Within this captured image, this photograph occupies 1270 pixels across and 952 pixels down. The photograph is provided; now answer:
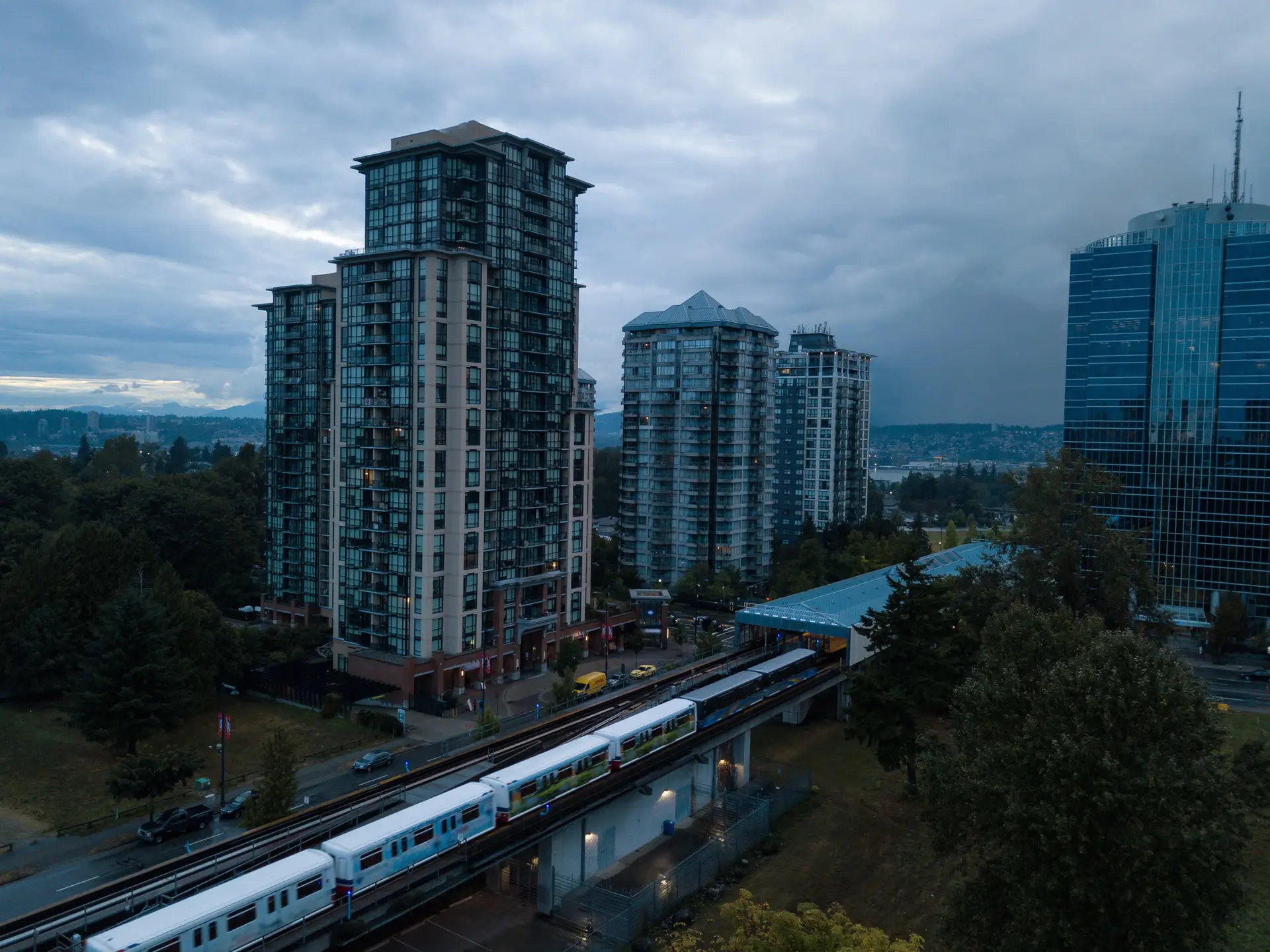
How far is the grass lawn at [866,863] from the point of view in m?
33.4

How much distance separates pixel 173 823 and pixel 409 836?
1602 cm

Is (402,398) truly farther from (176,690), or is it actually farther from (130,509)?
(130,509)

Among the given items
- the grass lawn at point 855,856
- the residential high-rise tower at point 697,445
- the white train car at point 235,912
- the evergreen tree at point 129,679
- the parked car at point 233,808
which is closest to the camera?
the white train car at point 235,912

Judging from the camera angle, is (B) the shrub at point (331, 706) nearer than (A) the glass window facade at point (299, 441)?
Yes

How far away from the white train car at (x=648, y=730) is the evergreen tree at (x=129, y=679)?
26414 mm

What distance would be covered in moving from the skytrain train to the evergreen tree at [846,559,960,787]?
839 centimetres

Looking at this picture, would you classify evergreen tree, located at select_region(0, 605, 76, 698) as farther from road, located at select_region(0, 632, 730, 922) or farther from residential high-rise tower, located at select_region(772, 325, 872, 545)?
residential high-rise tower, located at select_region(772, 325, 872, 545)

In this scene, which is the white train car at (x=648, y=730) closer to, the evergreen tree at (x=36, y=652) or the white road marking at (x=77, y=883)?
the white road marking at (x=77, y=883)

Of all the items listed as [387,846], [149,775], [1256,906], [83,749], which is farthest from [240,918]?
[1256,906]

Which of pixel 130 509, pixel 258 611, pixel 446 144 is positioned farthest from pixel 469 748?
pixel 130 509

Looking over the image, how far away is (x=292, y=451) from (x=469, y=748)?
44.9m

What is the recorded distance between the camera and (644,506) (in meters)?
103

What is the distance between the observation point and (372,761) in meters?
46.6

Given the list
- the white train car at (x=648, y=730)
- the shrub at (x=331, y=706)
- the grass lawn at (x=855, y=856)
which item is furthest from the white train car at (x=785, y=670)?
the shrub at (x=331, y=706)
